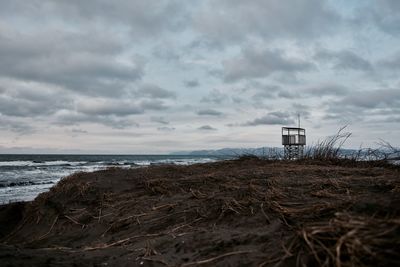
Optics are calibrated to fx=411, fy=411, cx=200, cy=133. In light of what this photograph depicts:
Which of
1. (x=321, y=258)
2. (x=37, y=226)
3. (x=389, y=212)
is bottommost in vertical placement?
(x=37, y=226)

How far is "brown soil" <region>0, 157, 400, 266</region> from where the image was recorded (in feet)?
8.96

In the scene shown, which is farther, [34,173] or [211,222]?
[34,173]

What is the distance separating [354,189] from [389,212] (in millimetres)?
1959

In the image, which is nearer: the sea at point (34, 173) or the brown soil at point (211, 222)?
the brown soil at point (211, 222)

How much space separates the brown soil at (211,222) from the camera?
2732mm

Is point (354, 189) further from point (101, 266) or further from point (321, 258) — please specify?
point (101, 266)

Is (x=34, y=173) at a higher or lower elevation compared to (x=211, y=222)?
lower

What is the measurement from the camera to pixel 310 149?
11555 millimetres

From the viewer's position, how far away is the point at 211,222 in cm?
434

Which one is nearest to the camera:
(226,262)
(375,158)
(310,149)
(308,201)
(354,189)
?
(226,262)

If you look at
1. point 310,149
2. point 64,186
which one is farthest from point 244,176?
point 310,149

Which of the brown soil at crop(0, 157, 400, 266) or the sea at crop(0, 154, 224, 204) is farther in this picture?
the sea at crop(0, 154, 224, 204)

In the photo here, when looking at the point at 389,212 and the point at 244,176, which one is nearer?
the point at 389,212

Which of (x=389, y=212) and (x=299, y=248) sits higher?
(x=389, y=212)
